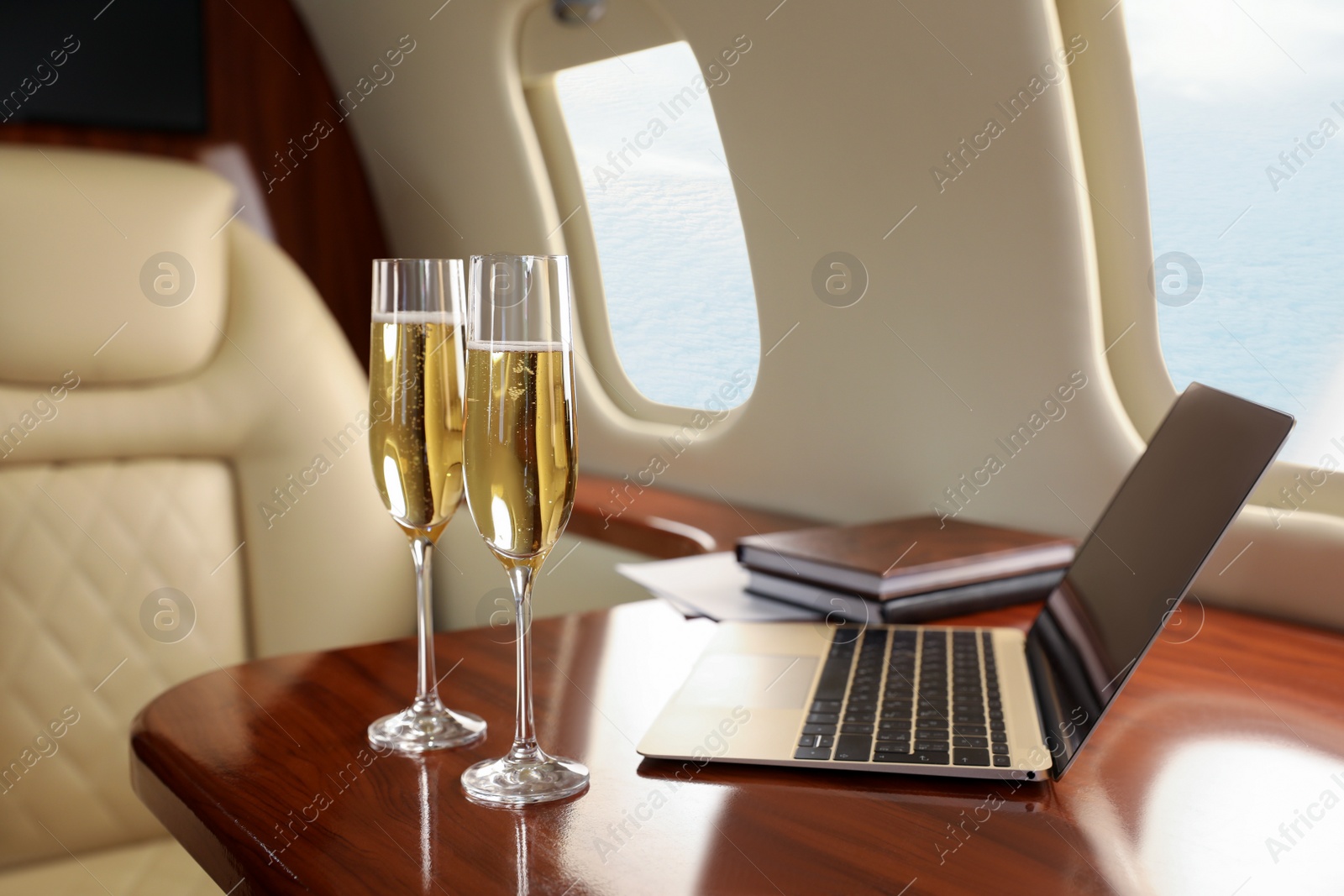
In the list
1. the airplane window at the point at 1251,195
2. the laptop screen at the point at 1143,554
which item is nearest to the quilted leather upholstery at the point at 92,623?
the laptop screen at the point at 1143,554

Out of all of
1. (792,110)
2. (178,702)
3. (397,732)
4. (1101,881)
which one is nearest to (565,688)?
(397,732)

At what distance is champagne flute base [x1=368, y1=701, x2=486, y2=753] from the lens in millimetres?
772

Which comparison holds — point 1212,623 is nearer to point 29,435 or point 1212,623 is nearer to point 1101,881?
point 1101,881

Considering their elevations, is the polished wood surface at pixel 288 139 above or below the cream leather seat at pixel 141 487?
above

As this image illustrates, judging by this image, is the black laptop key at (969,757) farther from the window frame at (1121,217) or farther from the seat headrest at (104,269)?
the seat headrest at (104,269)

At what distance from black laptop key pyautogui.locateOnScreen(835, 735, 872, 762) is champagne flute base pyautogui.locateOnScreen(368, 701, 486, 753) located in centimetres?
25

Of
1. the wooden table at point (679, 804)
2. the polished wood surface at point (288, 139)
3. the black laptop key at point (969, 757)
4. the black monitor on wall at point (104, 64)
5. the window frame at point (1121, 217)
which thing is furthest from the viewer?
the polished wood surface at point (288, 139)

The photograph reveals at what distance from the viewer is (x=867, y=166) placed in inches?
61.0

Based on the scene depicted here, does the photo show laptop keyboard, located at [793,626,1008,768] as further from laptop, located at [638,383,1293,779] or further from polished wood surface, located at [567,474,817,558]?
polished wood surface, located at [567,474,817,558]

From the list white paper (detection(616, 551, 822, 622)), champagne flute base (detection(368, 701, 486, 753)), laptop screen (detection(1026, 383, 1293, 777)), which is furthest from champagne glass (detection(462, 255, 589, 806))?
white paper (detection(616, 551, 822, 622))

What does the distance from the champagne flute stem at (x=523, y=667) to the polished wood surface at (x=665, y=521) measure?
91 centimetres

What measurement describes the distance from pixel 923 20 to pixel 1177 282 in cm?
44

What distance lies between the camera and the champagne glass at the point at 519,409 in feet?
2.14

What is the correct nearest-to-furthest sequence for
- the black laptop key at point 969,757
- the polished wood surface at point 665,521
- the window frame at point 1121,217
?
the black laptop key at point 969,757 → the window frame at point 1121,217 → the polished wood surface at point 665,521
